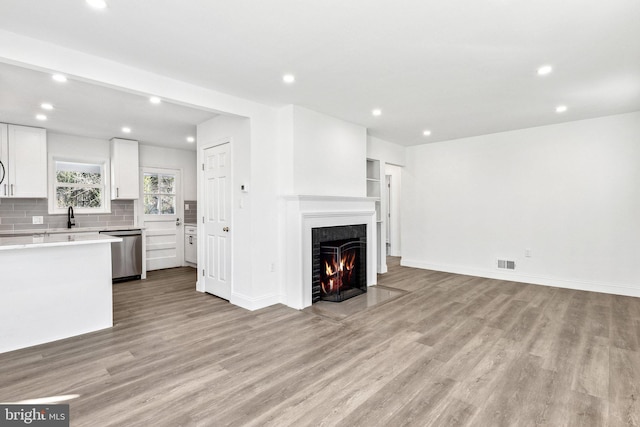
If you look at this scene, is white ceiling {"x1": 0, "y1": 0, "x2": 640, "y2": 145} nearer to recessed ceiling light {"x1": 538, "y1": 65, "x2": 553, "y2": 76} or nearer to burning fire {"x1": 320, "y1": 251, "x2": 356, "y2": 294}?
recessed ceiling light {"x1": 538, "y1": 65, "x2": 553, "y2": 76}

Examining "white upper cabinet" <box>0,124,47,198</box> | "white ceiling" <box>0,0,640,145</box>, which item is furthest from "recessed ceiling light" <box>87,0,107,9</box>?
"white upper cabinet" <box>0,124,47,198</box>

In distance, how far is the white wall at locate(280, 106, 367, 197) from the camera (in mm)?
4086

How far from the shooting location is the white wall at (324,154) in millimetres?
4086

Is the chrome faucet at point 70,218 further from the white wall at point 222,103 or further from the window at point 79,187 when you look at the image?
the white wall at point 222,103

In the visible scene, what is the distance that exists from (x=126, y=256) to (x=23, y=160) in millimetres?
2058

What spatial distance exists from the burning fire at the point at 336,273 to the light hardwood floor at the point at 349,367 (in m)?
0.71

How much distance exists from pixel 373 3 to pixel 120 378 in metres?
3.24

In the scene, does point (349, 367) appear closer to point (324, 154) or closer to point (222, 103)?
point (324, 154)

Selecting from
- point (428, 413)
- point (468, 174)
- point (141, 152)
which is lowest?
point (428, 413)

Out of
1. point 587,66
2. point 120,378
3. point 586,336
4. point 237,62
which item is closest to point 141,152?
point 237,62

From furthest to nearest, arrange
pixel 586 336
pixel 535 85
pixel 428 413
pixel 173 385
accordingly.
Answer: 1. pixel 535 85
2. pixel 586 336
3. pixel 173 385
4. pixel 428 413

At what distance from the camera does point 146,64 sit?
2.88 meters

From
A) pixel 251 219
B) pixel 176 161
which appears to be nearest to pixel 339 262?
pixel 251 219

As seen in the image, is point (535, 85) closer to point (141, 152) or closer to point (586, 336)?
point (586, 336)
